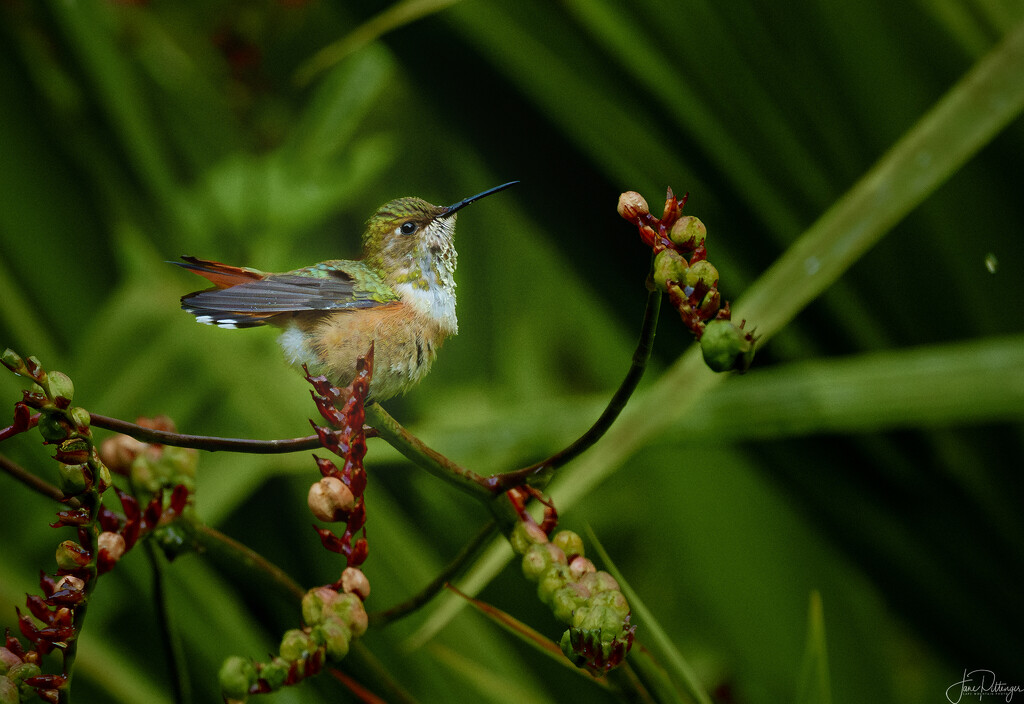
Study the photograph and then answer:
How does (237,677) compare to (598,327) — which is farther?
(598,327)

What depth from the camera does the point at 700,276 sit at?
0.81ft

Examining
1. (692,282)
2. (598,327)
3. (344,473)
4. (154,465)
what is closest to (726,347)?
(692,282)

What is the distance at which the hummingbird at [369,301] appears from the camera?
31 cm

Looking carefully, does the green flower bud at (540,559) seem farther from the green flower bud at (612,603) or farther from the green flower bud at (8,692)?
the green flower bud at (8,692)

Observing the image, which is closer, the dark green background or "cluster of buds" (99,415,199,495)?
"cluster of buds" (99,415,199,495)

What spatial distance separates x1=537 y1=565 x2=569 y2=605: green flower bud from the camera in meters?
0.26

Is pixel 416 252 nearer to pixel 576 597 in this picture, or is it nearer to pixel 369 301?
pixel 369 301

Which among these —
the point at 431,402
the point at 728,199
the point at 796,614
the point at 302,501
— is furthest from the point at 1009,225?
the point at 302,501

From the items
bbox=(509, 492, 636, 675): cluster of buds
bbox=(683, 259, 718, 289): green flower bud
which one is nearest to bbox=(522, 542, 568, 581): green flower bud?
bbox=(509, 492, 636, 675): cluster of buds

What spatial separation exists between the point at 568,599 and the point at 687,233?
0.40ft

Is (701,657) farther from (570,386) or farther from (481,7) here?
(481,7)

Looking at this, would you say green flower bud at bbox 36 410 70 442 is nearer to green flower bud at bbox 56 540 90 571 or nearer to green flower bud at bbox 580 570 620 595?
green flower bud at bbox 56 540 90 571

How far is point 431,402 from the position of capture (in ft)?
1.98

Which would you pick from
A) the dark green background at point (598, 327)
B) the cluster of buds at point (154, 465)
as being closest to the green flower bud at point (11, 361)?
the cluster of buds at point (154, 465)
